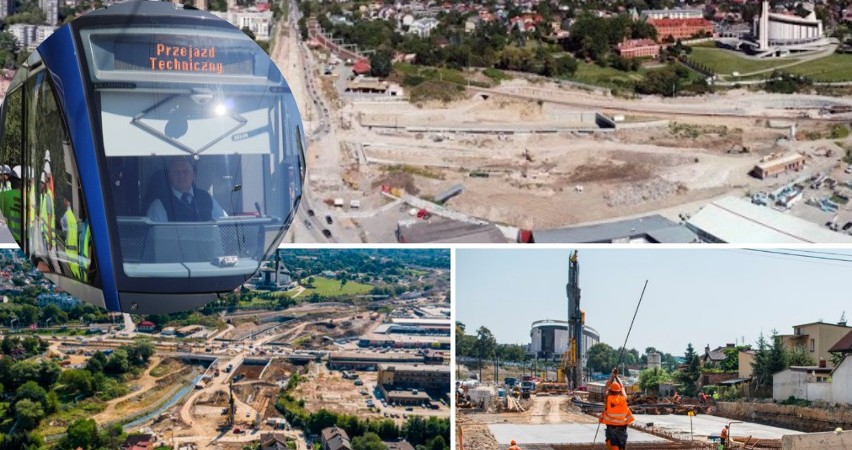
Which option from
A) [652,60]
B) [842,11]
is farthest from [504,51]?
[842,11]

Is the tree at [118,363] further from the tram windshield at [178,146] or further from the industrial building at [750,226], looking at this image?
the industrial building at [750,226]

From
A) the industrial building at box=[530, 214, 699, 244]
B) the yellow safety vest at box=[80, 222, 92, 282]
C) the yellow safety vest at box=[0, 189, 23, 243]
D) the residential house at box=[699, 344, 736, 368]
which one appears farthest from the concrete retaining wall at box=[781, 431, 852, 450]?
the industrial building at box=[530, 214, 699, 244]

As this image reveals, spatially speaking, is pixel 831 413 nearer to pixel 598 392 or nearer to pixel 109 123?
pixel 598 392

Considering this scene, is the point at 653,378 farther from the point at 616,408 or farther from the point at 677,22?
the point at 677,22

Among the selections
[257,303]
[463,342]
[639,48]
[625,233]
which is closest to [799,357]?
[463,342]

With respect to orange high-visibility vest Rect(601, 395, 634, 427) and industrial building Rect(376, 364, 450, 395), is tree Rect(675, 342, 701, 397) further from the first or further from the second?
orange high-visibility vest Rect(601, 395, 634, 427)

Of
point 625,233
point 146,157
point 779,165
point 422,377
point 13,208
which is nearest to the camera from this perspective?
point 146,157
